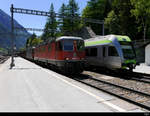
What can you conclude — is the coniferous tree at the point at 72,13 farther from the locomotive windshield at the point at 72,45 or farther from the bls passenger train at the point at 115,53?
the locomotive windshield at the point at 72,45

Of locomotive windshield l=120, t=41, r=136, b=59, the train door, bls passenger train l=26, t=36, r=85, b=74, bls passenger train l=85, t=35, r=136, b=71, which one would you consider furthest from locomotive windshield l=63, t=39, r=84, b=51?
locomotive windshield l=120, t=41, r=136, b=59

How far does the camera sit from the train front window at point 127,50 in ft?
42.7

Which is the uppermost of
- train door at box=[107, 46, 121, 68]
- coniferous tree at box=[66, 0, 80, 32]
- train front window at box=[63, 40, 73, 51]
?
coniferous tree at box=[66, 0, 80, 32]

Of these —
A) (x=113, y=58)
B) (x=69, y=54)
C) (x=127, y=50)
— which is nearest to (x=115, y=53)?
(x=113, y=58)

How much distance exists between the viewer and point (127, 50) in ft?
43.5

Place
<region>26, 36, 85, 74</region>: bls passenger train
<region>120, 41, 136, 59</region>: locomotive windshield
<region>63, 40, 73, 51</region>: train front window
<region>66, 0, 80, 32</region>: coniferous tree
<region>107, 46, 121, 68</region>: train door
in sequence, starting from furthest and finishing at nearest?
<region>66, 0, 80, 32</region>: coniferous tree < <region>120, 41, 136, 59</region>: locomotive windshield < <region>107, 46, 121, 68</region>: train door < <region>63, 40, 73, 51</region>: train front window < <region>26, 36, 85, 74</region>: bls passenger train

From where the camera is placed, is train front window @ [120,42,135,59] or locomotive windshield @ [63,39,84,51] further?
train front window @ [120,42,135,59]

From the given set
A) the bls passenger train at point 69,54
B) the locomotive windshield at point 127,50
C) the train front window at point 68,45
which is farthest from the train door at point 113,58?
the train front window at point 68,45

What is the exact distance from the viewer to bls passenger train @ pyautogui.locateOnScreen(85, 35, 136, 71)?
12.8m

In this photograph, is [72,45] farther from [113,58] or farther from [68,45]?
[113,58]

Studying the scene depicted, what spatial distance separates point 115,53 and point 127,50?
1019 mm

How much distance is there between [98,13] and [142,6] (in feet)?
58.2

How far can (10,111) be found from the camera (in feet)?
16.5

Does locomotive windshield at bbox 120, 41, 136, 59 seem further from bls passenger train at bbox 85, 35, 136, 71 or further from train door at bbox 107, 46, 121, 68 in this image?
train door at bbox 107, 46, 121, 68
